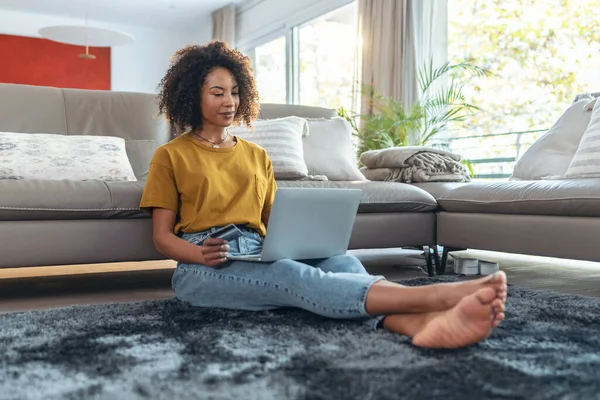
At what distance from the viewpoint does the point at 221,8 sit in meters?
7.85

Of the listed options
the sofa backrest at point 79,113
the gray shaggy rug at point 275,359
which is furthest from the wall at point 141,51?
the gray shaggy rug at point 275,359

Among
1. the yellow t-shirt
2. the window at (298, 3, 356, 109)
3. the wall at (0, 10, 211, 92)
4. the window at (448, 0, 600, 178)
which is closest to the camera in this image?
the yellow t-shirt

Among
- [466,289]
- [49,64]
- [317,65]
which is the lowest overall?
[466,289]

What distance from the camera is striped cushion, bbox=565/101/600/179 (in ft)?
7.91

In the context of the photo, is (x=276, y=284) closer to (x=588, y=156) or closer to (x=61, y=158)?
(x=61, y=158)

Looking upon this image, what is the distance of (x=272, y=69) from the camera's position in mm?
7328

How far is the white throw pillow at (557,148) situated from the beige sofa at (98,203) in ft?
1.59

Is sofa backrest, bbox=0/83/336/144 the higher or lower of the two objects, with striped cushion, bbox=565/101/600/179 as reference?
higher

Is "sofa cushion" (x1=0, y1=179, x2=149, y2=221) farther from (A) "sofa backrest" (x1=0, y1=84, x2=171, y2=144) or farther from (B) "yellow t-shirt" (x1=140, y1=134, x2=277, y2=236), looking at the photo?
(A) "sofa backrest" (x1=0, y1=84, x2=171, y2=144)

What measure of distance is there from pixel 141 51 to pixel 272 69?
86.6 inches

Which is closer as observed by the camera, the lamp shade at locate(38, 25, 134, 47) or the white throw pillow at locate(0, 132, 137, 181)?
the white throw pillow at locate(0, 132, 137, 181)

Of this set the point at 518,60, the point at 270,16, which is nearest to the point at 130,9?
the point at 270,16

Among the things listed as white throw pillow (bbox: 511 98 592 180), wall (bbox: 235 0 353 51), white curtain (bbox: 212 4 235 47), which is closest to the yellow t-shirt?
white throw pillow (bbox: 511 98 592 180)

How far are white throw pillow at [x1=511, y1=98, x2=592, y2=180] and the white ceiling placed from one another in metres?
5.45
